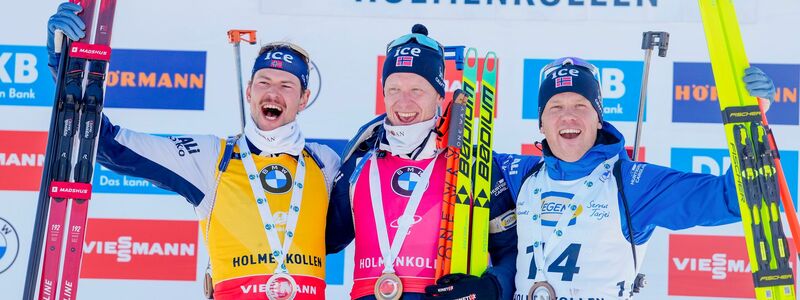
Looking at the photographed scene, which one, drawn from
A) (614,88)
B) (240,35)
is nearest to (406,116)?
(240,35)

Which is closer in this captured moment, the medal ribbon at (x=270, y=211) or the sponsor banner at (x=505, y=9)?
the medal ribbon at (x=270, y=211)

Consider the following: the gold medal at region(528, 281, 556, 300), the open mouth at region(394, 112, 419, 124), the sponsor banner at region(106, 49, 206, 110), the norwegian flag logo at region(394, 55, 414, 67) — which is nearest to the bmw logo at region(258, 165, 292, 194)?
the open mouth at region(394, 112, 419, 124)

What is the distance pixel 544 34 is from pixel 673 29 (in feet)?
2.29

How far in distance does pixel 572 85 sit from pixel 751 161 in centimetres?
75

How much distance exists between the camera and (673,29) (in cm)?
505

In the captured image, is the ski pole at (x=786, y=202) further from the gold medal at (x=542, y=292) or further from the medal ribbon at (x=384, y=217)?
the medal ribbon at (x=384, y=217)

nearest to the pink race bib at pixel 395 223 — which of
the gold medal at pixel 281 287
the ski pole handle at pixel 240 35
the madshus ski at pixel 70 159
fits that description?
the gold medal at pixel 281 287

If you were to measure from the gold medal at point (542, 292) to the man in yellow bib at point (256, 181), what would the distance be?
86cm

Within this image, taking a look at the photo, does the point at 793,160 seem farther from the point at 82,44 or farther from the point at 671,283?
the point at 82,44

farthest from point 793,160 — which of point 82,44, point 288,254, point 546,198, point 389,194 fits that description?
point 82,44

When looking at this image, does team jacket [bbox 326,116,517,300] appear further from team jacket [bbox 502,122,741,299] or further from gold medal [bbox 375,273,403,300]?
team jacket [bbox 502,122,741,299]

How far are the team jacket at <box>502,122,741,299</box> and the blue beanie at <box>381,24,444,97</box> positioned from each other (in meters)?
0.54

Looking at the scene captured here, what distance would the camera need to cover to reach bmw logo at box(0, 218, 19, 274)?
5.18 metres

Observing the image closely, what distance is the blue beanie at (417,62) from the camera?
3746 mm
